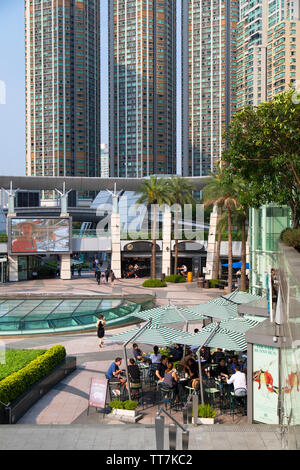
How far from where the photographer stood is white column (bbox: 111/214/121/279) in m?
53.1

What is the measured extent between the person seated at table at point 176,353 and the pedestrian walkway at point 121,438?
20.9ft

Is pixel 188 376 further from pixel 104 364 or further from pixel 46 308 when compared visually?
pixel 46 308

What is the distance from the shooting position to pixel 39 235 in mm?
50344

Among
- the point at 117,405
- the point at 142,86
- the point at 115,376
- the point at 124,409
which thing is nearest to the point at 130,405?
the point at 124,409

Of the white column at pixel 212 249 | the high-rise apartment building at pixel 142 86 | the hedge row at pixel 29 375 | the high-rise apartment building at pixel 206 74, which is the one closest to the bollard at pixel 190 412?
the hedge row at pixel 29 375

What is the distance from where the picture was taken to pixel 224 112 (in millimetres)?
141500

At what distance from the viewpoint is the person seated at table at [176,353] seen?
56.5 feet

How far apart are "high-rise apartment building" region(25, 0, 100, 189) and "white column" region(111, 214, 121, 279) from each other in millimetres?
91209

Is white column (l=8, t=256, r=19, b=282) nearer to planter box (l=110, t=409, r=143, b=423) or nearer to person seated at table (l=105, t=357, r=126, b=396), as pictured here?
person seated at table (l=105, t=357, r=126, b=396)

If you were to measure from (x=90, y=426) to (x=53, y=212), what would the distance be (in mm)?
77916

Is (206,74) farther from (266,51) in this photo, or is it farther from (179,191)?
(179,191)

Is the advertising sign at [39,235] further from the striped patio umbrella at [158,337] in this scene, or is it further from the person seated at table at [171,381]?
the person seated at table at [171,381]

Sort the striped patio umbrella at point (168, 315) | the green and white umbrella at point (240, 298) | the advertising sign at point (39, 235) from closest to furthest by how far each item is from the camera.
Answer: the striped patio umbrella at point (168, 315) < the green and white umbrella at point (240, 298) < the advertising sign at point (39, 235)
